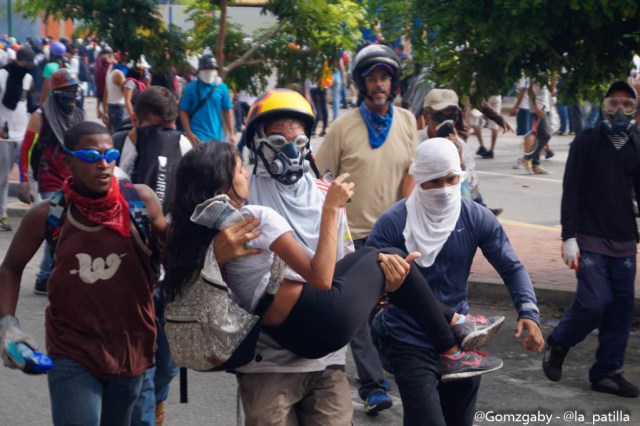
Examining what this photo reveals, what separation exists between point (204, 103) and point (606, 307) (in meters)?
5.88

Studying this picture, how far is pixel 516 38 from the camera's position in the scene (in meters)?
6.70

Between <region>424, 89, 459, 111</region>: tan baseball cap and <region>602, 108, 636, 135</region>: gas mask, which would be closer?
<region>602, 108, 636, 135</region>: gas mask

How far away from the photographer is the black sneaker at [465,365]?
418cm

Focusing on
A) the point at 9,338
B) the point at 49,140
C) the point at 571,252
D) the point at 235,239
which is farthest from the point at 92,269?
the point at 49,140

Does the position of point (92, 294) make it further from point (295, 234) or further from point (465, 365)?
point (465, 365)

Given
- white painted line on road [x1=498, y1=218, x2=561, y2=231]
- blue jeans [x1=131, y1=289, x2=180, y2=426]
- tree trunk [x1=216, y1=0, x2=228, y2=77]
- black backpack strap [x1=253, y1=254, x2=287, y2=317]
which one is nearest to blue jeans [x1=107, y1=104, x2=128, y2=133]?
tree trunk [x1=216, y1=0, x2=228, y2=77]

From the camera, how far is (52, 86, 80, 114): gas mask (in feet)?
28.9

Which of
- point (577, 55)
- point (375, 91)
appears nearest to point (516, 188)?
point (577, 55)

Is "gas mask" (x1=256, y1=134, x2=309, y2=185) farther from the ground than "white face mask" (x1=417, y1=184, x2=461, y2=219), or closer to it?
farther from the ground

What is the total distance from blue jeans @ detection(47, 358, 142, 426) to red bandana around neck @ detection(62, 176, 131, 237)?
1.70 feet

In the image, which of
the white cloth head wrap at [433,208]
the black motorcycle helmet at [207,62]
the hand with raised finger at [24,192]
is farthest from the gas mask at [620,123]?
the black motorcycle helmet at [207,62]

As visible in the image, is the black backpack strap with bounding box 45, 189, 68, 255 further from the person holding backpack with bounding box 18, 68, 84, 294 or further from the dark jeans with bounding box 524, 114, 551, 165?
the dark jeans with bounding box 524, 114, 551, 165

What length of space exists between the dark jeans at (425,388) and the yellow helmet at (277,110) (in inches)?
40.9

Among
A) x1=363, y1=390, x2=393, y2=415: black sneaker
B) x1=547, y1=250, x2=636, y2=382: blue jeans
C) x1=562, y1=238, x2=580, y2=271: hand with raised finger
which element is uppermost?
x1=562, y1=238, x2=580, y2=271: hand with raised finger
